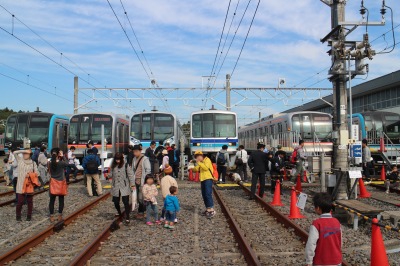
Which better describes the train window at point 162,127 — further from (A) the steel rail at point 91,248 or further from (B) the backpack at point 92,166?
(A) the steel rail at point 91,248

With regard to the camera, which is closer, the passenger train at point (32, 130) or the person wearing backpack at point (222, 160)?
the person wearing backpack at point (222, 160)

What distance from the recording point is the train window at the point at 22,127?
23.3 m

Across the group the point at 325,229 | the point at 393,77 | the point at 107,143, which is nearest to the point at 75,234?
the point at 325,229

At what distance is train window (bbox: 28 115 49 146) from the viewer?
2316cm

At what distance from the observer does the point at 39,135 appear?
2325 centimetres

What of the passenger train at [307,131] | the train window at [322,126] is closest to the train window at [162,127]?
the passenger train at [307,131]

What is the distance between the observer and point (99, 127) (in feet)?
76.1

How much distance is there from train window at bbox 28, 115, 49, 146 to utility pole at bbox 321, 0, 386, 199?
16809mm

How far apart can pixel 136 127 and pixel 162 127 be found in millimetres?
1349

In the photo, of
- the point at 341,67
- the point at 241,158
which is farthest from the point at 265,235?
the point at 241,158

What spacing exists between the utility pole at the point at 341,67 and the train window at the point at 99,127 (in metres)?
14.6

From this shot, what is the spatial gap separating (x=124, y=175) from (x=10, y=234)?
2.44 metres

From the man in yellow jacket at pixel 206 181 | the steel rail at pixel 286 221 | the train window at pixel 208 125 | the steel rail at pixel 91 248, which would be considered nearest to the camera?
the steel rail at pixel 91 248

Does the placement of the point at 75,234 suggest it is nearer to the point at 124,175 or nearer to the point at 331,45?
the point at 124,175
